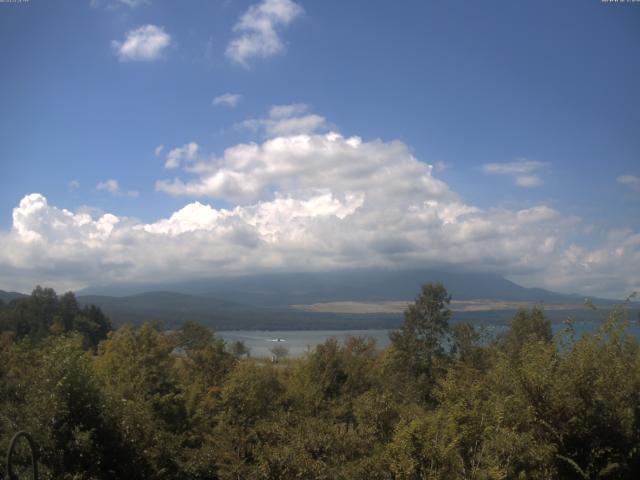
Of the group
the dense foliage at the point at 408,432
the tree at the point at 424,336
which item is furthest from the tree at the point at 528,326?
the dense foliage at the point at 408,432

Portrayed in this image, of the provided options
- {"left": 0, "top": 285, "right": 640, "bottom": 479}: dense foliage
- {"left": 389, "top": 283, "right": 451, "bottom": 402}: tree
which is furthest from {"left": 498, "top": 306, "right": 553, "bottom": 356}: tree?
{"left": 0, "top": 285, "right": 640, "bottom": 479}: dense foliage

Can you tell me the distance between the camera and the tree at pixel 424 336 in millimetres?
41656

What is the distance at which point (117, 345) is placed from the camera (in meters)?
41.4

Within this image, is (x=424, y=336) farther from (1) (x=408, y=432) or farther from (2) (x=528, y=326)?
(1) (x=408, y=432)

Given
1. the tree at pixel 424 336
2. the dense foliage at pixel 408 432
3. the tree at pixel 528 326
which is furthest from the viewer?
the tree at pixel 528 326

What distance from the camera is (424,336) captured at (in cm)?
4325

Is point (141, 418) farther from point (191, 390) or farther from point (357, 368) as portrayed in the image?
point (357, 368)

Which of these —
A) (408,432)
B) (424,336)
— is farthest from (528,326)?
(408,432)

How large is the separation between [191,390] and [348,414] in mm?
7931

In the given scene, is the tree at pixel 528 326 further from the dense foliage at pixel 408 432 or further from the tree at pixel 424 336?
the dense foliage at pixel 408 432

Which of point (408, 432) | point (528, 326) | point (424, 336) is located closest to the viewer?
point (408, 432)

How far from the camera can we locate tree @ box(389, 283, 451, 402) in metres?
41.7

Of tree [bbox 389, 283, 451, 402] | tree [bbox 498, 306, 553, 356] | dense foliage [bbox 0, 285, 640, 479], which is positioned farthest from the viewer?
tree [bbox 498, 306, 553, 356]

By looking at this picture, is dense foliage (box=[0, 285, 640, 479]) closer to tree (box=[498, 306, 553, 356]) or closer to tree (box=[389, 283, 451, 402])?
tree (box=[389, 283, 451, 402])
